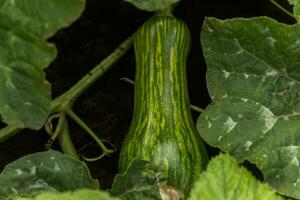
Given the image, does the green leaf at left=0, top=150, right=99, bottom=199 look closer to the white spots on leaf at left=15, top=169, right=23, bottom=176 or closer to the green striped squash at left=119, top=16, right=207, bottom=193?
the white spots on leaf at left=15, top=169, right=23, bottom=176

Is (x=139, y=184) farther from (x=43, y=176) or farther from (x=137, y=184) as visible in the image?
(x=43, y=176)

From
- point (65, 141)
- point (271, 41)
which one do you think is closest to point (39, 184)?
point (65, 141)

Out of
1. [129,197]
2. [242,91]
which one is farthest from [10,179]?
[242,91]

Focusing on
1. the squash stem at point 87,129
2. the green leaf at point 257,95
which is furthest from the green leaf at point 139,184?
the squash stem at point 87,129

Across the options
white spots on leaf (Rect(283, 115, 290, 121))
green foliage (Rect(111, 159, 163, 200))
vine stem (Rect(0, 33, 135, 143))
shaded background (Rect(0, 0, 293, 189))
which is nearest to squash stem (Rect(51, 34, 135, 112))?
vine stem (Rect(0, 33, 135, 143))

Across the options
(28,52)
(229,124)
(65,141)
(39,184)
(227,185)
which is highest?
(28,52)

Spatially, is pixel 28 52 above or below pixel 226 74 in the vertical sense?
above
